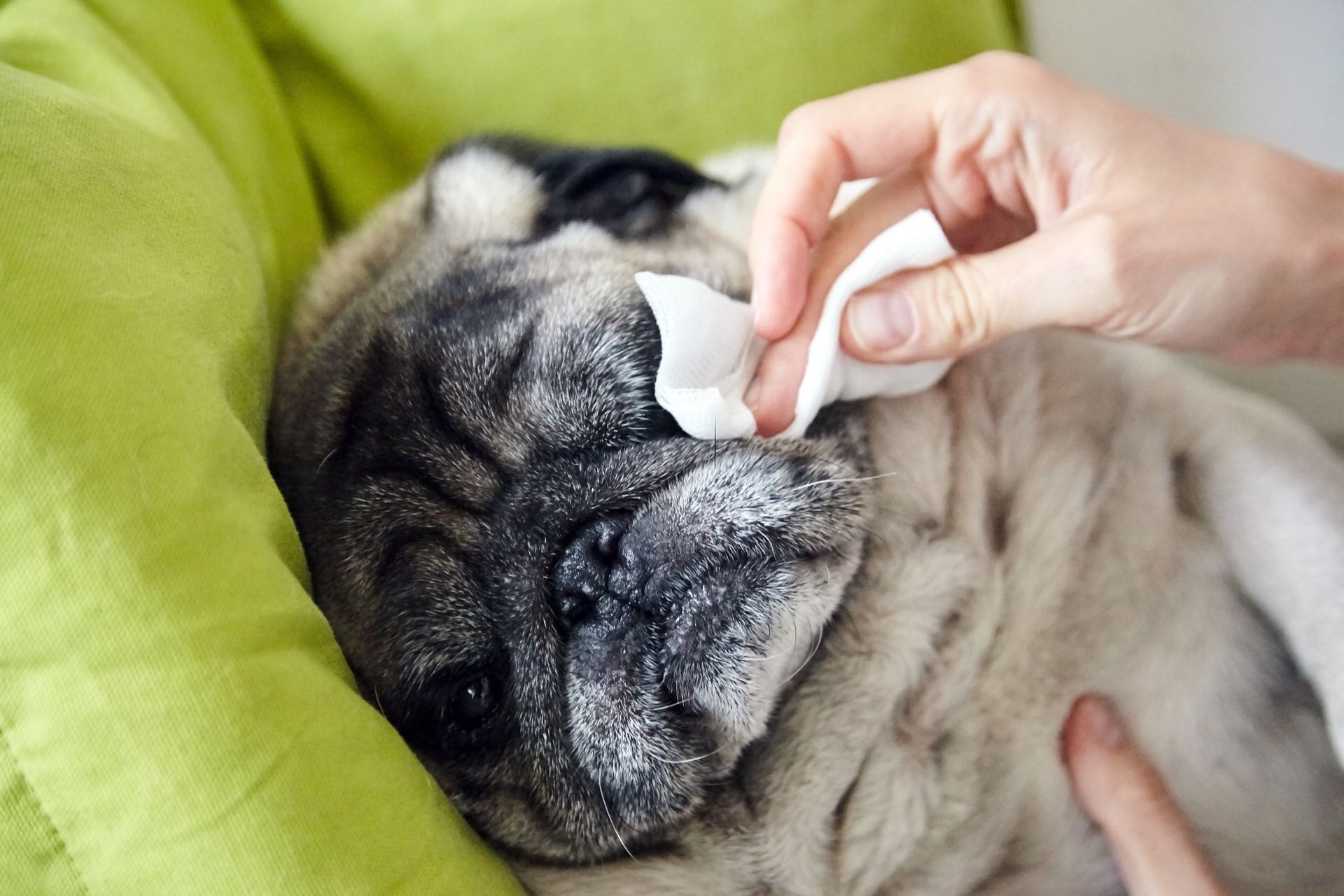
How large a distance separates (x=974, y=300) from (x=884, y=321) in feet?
0.35

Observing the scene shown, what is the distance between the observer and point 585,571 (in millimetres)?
1046

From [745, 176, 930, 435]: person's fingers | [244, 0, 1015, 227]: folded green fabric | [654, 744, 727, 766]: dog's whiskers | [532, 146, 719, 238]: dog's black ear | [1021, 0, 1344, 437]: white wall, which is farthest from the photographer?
[1021, 0, 1344, 437]: white wall

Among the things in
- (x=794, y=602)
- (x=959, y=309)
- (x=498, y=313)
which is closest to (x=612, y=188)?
(x=498, y=313)

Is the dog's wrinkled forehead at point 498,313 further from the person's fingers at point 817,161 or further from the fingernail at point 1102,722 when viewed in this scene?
the fingernail at point 1102,722

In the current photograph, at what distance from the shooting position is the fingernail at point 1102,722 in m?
1.16

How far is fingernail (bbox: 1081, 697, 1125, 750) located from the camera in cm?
116

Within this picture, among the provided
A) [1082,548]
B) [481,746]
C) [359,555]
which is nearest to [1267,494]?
[1082,548]

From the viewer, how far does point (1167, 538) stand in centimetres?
123

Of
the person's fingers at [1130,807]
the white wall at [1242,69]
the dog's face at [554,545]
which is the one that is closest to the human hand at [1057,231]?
the dog's face at [554,545]

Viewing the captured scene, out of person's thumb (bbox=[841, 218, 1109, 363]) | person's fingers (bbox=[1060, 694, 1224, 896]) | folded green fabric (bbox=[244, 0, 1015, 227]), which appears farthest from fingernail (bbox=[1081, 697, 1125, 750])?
folded green fabric (bbox=[244, 0, 1015, 227])

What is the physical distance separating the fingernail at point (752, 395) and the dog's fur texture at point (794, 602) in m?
0.07

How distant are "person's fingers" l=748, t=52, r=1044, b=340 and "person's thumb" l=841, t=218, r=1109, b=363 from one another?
95 millimetres

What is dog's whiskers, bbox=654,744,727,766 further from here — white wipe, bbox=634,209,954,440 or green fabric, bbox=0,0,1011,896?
white wipe, bbox=634,209,954,440

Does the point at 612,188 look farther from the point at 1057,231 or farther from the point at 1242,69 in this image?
the point at 1242,69
